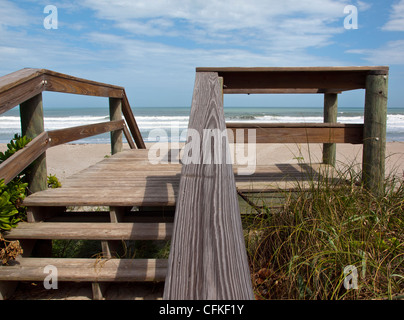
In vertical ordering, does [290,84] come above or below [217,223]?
above

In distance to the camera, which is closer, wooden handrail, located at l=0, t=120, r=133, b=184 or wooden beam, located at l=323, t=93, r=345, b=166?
wooden handrail, located at l=0, t=120, r=133, b=184

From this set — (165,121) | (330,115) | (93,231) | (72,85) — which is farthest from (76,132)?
(165,121)

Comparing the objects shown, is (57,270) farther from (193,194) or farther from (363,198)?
(363,198)

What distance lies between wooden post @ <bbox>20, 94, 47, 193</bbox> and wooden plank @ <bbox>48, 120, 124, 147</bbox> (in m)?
0.16

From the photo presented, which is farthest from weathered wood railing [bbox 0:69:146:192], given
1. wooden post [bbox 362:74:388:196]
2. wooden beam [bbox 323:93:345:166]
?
wooden beam [bbox 323:93:345:166]

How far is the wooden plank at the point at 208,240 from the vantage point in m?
0.81

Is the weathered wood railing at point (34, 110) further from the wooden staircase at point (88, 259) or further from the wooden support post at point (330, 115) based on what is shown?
the wooden support post at point (330, 115)

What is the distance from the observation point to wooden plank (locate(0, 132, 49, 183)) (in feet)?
7.69

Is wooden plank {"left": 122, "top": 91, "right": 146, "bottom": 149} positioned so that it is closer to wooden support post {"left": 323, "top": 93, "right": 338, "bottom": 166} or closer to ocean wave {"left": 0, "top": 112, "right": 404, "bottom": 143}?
wooden support post {"left": 323, "top": 93, "right": 338, "bottom": 166}

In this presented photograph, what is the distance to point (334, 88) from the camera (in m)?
3.11

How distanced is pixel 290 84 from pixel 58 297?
2682mm

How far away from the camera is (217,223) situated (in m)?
1.00

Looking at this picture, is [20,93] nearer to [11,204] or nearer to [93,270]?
[11,204]
